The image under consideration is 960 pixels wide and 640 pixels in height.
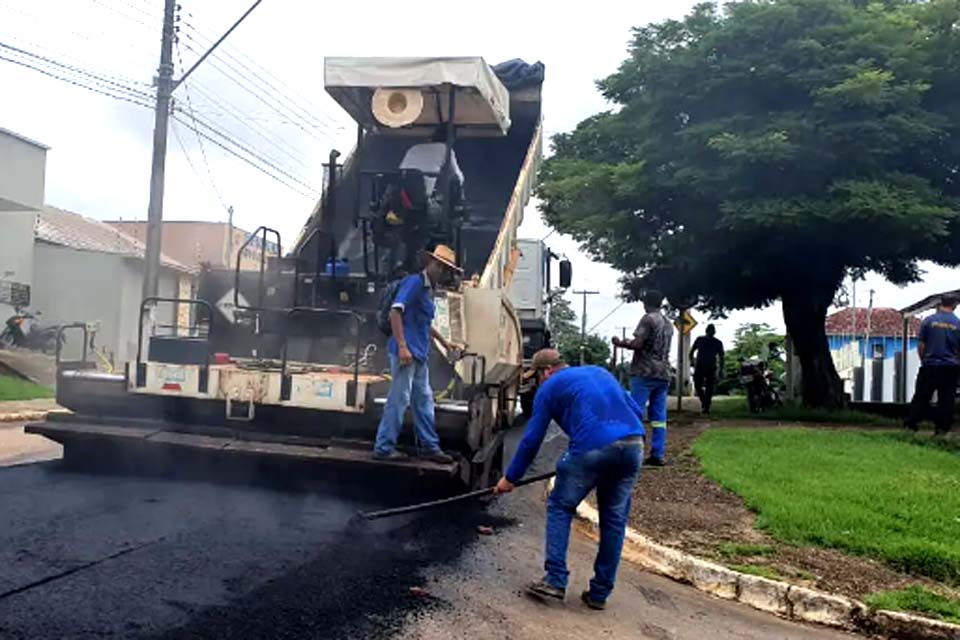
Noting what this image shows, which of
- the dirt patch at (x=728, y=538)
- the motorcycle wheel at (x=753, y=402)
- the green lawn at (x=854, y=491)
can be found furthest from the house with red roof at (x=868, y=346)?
the dirt patch at (x=728, y=538)

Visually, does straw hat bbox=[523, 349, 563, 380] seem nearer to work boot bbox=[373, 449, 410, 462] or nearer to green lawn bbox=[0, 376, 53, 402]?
work boot bbox=[373, 449, 410, 462]

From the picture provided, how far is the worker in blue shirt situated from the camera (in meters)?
5.10

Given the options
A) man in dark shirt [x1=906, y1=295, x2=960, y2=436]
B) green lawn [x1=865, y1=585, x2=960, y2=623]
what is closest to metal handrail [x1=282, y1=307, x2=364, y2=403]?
green lawn [x1=865, y1=585, x2=960, y2=623]

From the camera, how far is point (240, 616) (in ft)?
14.0

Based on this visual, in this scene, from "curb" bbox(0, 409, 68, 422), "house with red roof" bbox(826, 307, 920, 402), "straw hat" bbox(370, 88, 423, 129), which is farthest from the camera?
"house with red roof" bbox(826, 307, 920, 402)

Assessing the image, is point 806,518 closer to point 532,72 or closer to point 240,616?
point 240,616

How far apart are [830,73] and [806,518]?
8.30 m

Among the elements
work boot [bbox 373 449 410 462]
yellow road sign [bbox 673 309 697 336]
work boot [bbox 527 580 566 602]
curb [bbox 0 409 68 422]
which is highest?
yellow road sign [bbox 673 309 697 336]

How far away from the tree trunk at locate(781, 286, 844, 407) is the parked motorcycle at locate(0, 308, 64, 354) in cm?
1603

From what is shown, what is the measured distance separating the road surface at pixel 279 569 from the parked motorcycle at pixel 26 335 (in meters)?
16.7

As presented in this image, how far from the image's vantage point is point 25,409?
46.4ft

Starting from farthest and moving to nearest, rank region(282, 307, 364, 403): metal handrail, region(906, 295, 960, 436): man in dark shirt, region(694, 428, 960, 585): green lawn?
region(906, 295, 960, 436): man in dark shirt
region(282, 307, 364, 403): metal handrail
region(694, 428, 960, 585): green lawn

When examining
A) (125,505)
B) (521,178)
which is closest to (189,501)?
(125,505)

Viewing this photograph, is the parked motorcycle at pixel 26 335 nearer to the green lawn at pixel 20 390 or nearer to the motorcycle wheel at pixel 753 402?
the green lawn at pixel 20 390
